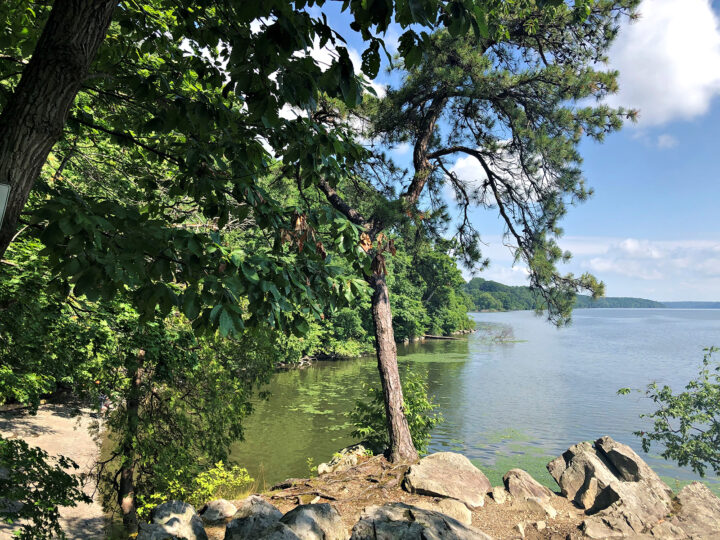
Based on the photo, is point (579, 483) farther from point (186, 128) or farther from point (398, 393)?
point (186, 128)

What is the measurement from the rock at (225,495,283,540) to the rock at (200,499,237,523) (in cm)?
74

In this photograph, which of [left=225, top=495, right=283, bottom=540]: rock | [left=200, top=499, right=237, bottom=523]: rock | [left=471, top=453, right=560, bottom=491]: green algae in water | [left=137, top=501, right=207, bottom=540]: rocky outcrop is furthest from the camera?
[left=471, top=453, right=560, bottom=491]: green algae in water

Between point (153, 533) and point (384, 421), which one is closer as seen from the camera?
point (153, 533)

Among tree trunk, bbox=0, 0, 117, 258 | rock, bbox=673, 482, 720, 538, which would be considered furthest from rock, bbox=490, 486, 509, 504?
tree trunk, bbox=0, 0, 117, 258

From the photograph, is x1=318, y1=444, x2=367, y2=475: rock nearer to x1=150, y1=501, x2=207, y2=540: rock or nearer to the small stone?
the small stone

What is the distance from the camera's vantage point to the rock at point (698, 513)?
21.6 ft

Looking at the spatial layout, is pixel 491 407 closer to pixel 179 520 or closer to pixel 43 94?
pixel 179 520

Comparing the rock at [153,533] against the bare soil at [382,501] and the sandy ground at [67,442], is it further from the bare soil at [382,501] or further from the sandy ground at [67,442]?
the sandy ground at [67,442]

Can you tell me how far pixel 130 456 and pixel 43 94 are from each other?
682 centimetres

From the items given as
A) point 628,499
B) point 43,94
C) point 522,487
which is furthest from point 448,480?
point 43,94

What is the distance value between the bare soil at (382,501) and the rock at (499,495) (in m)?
0.08

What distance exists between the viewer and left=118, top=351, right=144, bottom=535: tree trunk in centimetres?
706

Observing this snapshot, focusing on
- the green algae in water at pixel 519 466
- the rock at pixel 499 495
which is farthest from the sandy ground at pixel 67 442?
the green algae in water at pixel 519 466

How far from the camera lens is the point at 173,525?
5.36 m
